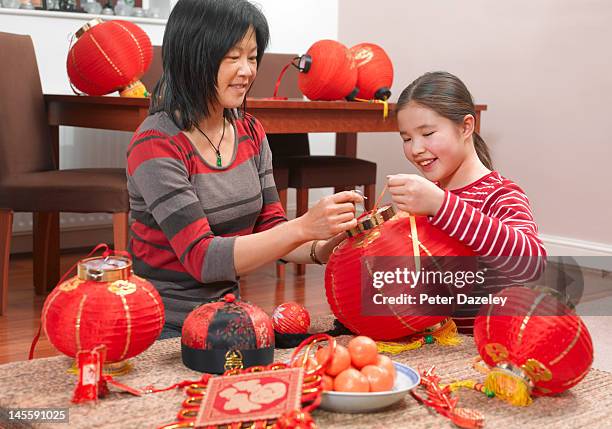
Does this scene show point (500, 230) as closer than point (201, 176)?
Yes

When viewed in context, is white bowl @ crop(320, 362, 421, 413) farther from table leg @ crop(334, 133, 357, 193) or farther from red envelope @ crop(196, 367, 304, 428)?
table leg @ crop(334, 133, 357, 193)

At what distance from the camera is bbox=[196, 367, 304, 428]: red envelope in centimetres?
105

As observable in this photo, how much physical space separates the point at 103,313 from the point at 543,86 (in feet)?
10.7

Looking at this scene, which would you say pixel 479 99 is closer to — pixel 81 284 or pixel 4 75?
pixel 4 75

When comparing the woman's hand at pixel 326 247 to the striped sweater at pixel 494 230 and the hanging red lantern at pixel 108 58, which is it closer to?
the striped sweater at pixel 494 230

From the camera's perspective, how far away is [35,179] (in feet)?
9.55

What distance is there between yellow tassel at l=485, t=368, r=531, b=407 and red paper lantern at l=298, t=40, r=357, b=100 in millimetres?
2146

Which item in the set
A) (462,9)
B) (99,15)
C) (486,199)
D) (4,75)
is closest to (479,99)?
(462,9)

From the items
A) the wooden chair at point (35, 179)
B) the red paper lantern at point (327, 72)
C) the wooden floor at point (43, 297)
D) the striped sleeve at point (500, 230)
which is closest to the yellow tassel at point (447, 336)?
the striped sleeve at point (500, 230)

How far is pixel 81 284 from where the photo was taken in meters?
1.23

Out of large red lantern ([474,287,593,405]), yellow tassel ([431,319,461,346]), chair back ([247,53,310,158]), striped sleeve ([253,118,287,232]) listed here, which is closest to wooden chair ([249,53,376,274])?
chair back ([247,53,310,158])

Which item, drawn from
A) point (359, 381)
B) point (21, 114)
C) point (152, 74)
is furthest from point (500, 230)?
point (152, 74)

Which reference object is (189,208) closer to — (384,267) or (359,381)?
(384,267)

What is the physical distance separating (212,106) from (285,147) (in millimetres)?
2398
